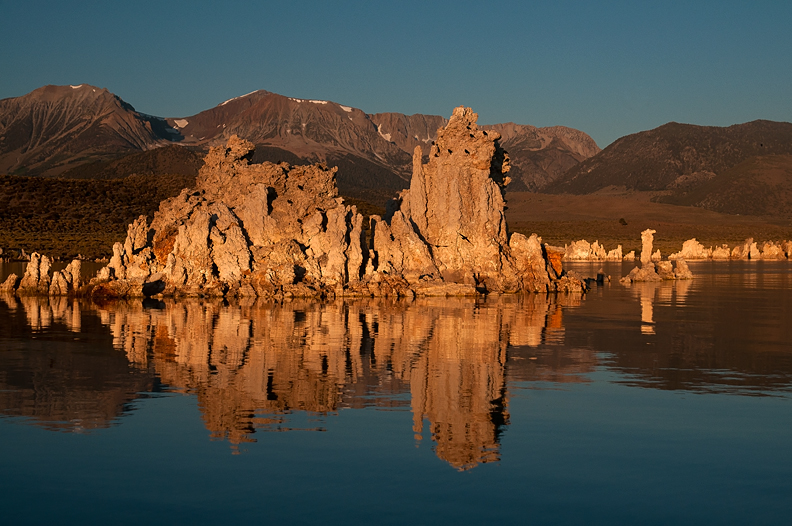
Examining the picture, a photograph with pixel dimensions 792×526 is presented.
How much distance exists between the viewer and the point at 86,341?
32.0m

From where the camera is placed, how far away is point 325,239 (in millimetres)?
54875

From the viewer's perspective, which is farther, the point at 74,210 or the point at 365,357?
the point at 74,210

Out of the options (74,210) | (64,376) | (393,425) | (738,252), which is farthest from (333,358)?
(738,252)

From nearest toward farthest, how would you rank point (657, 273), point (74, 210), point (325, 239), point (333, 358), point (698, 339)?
point (333, 358) < point (698, 339) < point (325, 239) < point (657, 273) < point (74, 210)

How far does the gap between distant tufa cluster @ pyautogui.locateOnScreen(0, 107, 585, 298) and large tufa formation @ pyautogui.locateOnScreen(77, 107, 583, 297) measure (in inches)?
2.7

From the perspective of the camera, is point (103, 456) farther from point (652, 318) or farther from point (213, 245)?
point (213, 245)

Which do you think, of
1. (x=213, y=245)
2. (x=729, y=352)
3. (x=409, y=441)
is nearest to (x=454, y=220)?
(x=213, y=245)

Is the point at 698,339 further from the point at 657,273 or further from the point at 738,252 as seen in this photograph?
the point at 738,252

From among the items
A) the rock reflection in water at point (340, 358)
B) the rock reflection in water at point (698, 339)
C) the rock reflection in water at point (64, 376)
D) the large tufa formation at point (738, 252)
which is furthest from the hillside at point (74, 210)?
the large tufa formation at point (738, 252)

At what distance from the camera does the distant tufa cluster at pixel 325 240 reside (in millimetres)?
53219

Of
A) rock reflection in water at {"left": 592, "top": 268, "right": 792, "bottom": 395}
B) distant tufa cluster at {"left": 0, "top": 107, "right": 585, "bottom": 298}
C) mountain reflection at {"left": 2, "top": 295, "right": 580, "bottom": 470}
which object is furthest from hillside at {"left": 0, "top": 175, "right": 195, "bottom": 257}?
rock reflection in water at {"left": 592, "top": 268, "right": 792, "bottom": 395}

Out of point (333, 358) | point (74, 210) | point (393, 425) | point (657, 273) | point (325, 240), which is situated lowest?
point (393, 425)

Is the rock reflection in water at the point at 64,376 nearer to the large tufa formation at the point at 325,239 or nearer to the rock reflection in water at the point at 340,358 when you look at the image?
the rock reflection in water at the point at 340,358

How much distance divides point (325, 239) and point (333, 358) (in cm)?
2746
